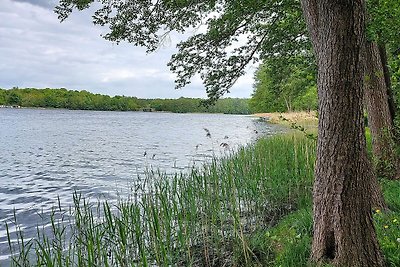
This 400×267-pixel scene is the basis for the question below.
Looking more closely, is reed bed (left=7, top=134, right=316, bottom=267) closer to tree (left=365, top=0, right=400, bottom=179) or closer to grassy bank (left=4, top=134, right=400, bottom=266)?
grassy bank (left=4, top=134, right=400, bottom=266)

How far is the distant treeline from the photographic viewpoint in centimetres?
9888

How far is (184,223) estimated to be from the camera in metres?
4.86

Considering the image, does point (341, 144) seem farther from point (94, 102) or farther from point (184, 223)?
point (94, 102)

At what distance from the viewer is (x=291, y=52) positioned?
8.98 meters

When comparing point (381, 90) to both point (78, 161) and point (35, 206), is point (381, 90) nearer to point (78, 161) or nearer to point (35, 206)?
point (35, 206)

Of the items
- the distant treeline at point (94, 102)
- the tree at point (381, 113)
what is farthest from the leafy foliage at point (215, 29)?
the distant treeline at point (94, 102)

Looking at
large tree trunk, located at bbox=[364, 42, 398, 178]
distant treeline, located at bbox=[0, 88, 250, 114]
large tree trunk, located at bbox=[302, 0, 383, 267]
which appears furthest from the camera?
distant treeline, located at bbox=[0, 88, 250, 114]

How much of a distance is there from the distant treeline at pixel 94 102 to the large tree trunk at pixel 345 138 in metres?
86.0

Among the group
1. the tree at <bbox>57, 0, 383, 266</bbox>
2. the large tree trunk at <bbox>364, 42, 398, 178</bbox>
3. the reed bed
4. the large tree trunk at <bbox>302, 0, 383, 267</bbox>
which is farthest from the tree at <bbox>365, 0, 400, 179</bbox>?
the large tree trunk at <bbox>302, 0, 383, 267</bbox>

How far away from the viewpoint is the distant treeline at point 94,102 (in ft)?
324

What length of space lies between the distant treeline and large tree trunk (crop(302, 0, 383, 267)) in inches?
3384

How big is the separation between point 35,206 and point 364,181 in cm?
791

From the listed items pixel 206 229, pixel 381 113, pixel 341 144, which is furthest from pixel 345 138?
pixel 381 113

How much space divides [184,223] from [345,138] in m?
2.48
